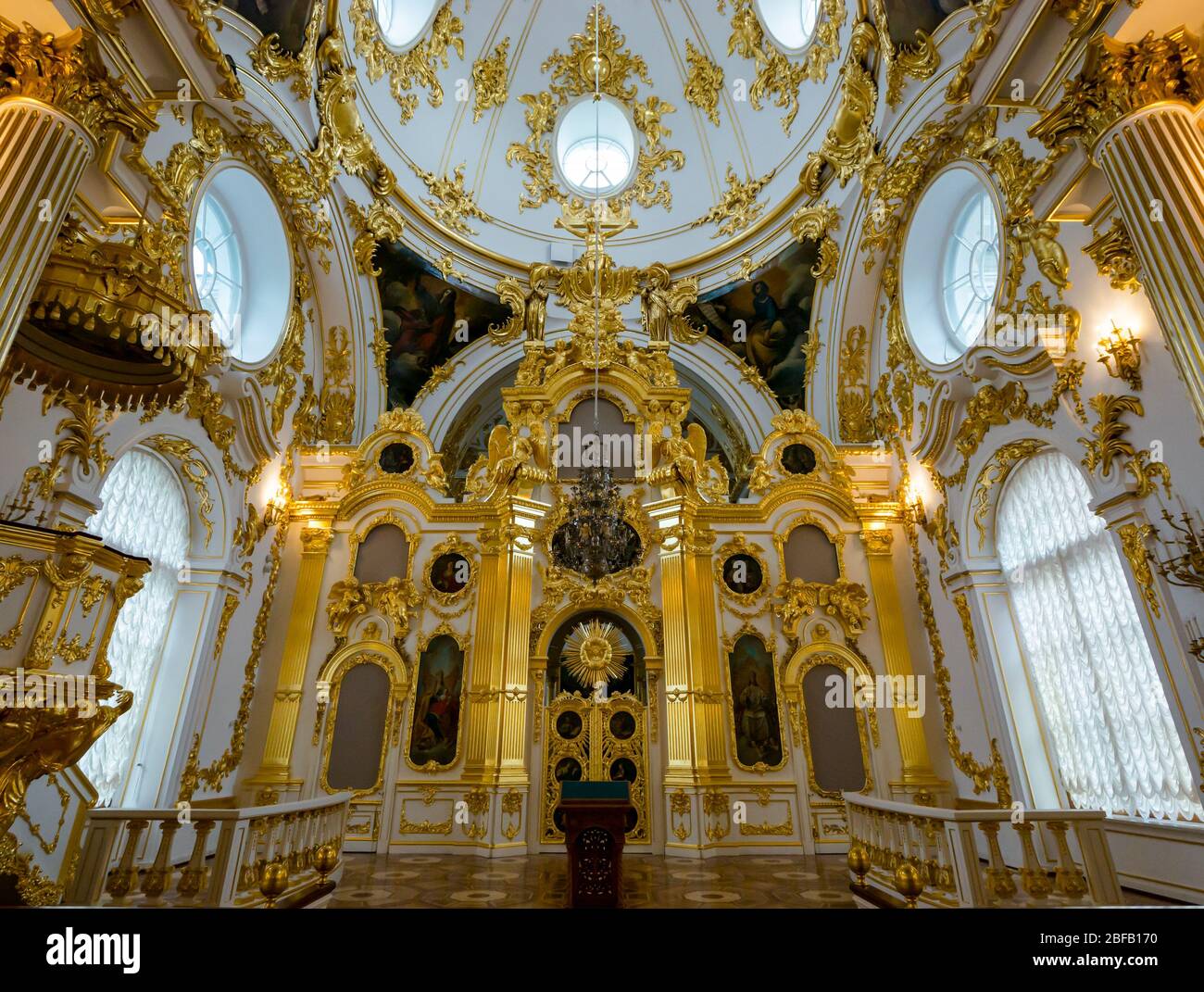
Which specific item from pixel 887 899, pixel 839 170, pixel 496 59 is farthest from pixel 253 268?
pixel 887 899

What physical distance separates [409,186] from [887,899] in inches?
515

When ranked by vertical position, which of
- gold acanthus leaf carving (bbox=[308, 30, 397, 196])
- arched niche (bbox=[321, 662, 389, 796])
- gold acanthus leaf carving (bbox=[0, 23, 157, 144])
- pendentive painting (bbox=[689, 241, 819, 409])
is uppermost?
gold acanthus leaf carving (bbox=[308, 30, 397, 196])

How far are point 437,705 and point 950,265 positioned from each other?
33.3 ft

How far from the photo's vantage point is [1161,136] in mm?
4137

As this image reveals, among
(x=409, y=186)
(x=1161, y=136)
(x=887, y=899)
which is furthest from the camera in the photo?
(x=409, y=186)

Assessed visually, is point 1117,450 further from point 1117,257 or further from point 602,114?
point 602,114

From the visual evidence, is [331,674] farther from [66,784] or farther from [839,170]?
[839,170]

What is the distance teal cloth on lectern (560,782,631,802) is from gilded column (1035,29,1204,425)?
5221 mm

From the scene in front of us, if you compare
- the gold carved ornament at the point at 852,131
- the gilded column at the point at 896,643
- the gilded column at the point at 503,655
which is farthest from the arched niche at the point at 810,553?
the gold carved ornament at the point at 852,131

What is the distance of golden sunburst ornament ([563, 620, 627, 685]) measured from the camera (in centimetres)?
957

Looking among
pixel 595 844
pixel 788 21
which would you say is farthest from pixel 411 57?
pixel 595 844

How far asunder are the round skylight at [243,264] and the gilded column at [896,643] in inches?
390

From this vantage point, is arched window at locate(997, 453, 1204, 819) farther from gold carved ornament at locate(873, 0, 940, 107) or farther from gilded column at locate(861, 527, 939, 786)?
gold carved ornament at locate(873, 0, 940, 107)

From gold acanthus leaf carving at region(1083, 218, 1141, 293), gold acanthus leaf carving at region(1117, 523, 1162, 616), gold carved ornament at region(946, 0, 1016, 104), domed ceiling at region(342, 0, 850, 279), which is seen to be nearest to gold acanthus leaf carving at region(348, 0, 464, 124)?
domed ceiling at region(342, 0, 850, 279)
